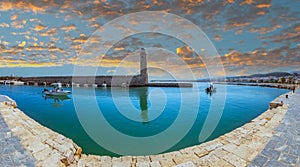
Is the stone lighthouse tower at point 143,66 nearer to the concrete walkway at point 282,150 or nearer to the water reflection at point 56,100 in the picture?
the water reflection at point 56,100

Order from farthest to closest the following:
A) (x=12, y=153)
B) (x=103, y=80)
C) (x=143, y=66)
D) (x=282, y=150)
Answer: (x=103, y=80), (x=143, y=66), (x=282, y=150), (x=12, y=153)

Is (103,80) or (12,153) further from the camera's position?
(103,80)

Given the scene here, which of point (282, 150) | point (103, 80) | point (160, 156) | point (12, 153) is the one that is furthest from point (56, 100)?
point (103, 80)

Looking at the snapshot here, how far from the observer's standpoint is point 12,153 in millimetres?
3121

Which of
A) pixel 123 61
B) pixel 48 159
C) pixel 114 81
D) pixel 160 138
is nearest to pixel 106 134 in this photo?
pixel 160 138

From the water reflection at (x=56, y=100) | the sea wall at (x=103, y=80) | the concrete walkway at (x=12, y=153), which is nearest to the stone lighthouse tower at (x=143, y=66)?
the sea wall at (x=103, y=80)

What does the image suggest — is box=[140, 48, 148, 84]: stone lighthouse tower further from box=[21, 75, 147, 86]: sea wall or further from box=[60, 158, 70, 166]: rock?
box=[60, 158, 70, 166]: rock

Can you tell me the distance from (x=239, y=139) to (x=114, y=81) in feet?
135

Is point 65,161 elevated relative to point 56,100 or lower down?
elevated

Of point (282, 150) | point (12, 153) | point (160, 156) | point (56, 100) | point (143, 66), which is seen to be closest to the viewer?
point (12, 153)

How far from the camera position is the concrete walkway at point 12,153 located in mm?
2818

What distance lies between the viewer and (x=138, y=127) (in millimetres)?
7605

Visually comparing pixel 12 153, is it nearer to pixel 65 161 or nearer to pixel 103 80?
pixel 65 161

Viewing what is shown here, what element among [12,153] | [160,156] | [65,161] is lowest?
[160,156]
